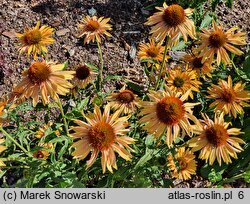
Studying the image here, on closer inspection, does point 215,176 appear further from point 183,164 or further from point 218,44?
point 218,44

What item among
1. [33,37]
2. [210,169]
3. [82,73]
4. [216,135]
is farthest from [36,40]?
[210,169]

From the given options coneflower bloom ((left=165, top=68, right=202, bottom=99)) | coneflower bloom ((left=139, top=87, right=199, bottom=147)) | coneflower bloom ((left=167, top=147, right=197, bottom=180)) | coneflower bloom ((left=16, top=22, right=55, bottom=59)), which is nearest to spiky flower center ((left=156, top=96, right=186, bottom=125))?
coneflower bloom ((left=139, top=87, right=199, bottom=147))

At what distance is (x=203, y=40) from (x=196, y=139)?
77cm

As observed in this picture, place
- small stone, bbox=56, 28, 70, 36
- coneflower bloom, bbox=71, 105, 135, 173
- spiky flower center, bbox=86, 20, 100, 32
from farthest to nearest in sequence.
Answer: small stone, bbox=56, 28, 70, 36 < spiky flower center, bbox=86, 20, 100, 32 < coneflower bloom, bbox=71, 105, 135, 173

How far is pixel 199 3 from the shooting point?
3.87 meters

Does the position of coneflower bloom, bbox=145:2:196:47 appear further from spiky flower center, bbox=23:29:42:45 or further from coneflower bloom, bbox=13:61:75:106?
spiky flower center, bbox=23:29:42:45

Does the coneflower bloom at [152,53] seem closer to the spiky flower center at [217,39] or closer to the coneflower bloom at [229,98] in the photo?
the spiky flower center at [217,39]

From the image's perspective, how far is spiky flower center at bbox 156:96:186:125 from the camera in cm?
197

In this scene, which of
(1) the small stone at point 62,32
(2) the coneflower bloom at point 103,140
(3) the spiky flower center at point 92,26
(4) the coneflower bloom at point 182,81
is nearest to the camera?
(2) the coneflower bloom at point 103,140

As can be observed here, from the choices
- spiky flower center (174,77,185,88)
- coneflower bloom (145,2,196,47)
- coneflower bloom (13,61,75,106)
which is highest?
coneflower bloom (145,2,196,47)

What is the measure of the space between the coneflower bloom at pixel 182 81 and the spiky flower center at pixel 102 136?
2.68 ft

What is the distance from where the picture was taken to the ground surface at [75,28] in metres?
3.56

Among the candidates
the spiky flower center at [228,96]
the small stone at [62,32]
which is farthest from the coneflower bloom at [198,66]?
the small stone at [62,32]

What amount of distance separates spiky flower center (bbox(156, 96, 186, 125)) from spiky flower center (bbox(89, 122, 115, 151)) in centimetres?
28
